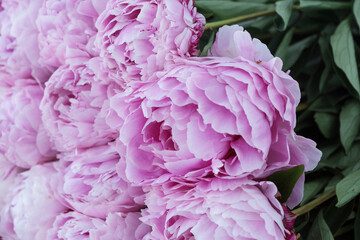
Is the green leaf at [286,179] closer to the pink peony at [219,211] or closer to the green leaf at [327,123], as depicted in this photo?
the pink peony at [219,211]

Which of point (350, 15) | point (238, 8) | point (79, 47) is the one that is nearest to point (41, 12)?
point (79, 47)

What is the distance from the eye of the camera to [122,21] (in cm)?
41

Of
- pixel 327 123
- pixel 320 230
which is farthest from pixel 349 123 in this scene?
pixel 320 230

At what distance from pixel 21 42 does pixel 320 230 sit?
34 centimetres

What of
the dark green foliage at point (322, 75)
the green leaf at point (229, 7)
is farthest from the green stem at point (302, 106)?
the green leaf at point (229, 7)

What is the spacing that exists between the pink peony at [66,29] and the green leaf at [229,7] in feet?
0.33

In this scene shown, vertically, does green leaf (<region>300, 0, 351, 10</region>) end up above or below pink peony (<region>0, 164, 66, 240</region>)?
above

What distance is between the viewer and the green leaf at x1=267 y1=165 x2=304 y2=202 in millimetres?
364

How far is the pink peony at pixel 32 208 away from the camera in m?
0.50

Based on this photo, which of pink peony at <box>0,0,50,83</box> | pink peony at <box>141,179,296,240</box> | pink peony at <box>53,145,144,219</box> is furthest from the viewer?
pink peony at <box>0,0,50,83</box>

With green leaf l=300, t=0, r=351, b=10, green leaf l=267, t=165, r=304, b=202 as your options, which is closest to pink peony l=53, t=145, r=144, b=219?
green leaf l=267, t=165, r=304, b=202

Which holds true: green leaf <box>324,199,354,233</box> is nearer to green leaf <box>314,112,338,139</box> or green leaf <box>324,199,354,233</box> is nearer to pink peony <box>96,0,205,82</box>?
green leaf <box>314,112,338,139</box>

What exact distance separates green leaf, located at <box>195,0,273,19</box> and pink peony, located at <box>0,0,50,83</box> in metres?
0.18

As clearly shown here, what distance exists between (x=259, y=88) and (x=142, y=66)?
0.10 metres
